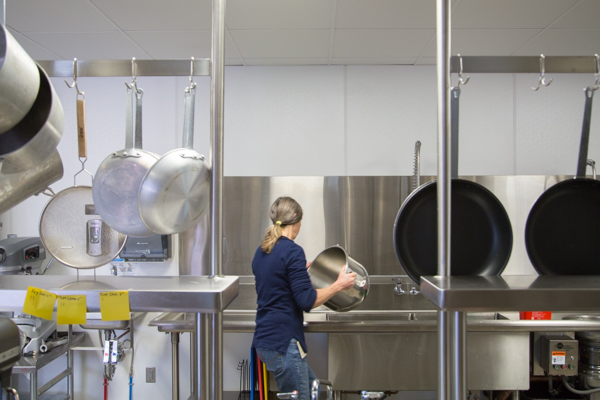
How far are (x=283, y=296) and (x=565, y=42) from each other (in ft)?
6.96

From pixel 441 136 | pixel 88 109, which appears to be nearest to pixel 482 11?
pixel 441 136

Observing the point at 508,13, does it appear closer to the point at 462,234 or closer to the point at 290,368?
the point at 462,234

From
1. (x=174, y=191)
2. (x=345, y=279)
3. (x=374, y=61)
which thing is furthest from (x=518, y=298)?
(x=374, y=61)

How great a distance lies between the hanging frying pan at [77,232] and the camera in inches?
37.6

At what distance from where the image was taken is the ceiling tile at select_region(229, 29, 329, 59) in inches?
80.6

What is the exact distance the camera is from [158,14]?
1.82m

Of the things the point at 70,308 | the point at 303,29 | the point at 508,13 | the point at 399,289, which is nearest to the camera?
the point at 70,308

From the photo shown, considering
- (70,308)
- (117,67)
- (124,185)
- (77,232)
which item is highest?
(117,67)

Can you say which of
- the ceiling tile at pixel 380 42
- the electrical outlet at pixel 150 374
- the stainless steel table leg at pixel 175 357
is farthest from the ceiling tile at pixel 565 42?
the electrical outlet at pixel 150 374

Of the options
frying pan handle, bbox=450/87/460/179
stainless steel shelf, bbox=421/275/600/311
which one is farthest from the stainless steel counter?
frying pan handle, bbox=450/87/460/179

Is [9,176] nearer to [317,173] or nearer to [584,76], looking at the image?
[317,173]

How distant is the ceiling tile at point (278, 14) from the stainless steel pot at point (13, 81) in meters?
1.34

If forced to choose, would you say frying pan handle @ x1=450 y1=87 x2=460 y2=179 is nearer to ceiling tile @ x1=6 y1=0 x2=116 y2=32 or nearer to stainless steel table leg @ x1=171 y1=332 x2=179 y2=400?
ceiling tile @ x1=6 y1=0 x2=116 y2=32

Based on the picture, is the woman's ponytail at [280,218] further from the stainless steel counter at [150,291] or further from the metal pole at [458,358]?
the metal pole at [458,358]
